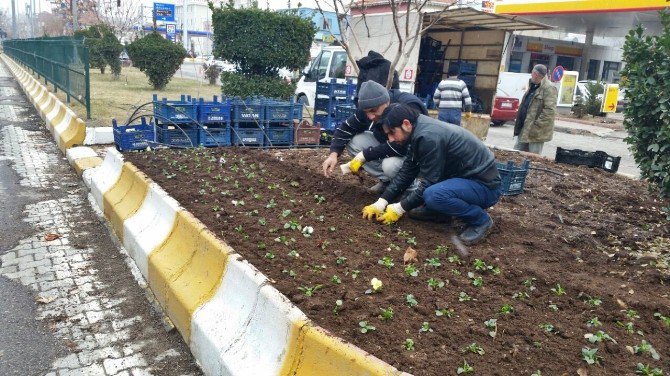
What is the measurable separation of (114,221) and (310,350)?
134 inches

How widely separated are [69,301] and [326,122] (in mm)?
6545

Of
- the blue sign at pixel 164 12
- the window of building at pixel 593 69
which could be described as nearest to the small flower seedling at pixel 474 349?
the blue sign at pixel 164 12

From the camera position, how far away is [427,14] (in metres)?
11.6

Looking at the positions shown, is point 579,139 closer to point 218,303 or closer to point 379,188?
point 379,188

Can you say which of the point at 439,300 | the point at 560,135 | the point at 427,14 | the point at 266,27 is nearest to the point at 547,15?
the point at 560,135

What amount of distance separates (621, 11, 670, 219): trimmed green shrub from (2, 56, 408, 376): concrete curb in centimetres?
316

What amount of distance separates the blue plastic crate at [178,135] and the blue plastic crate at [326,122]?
253cm

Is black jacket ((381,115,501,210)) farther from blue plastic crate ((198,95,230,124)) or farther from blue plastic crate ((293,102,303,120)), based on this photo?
blue plastic crate ((293,102,303,120))

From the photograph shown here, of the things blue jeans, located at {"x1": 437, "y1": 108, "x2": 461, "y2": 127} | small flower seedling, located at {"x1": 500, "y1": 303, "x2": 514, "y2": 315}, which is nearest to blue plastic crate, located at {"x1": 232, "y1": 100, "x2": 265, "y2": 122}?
blue jeans, located at {"x1": 437, "y1": 108, "x2": 461, "y2": 127}

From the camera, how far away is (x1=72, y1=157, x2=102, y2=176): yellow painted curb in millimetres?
7151

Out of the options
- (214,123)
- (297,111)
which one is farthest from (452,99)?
(214,123)

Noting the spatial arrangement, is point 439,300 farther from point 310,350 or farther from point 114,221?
point 114,221

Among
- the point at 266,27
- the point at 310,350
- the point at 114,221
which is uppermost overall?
the point at 266,27

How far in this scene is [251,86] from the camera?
42.2 ft
